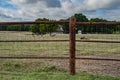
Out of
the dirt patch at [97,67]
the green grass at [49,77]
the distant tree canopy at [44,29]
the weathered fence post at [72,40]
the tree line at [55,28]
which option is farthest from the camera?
the dirt patch at [97,67]

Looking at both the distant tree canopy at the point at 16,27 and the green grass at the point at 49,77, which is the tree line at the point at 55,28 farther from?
the green grass at the point at 49,77

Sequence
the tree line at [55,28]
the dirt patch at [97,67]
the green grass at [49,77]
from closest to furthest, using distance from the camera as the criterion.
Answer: the green grass at [49,77] < the tree line at [55,28] < the dirt patch at [97,67]

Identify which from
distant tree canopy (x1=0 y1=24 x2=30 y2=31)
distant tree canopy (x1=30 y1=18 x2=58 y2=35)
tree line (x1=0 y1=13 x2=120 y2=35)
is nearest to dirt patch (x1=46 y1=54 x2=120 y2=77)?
tree line (x1=0 y1=13 x2=120 y2=35)

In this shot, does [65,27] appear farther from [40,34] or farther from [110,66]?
[110,66]

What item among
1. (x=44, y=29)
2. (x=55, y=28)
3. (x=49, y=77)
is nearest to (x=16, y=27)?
(x=44, y=29)

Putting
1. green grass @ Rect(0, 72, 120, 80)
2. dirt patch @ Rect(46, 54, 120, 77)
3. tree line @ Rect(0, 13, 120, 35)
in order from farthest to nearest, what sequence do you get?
dirt patch @ Rect(46, 54, 120, 77), tree line @ Rect(0, 13, 120, 35), green grass @ Rect(0, 72, 120, 80)

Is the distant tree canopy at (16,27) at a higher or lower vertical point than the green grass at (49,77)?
higher

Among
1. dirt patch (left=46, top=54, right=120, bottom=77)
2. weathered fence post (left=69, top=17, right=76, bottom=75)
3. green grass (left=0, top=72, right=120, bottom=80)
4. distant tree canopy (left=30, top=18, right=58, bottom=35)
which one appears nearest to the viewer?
green grass (left=0, top=72, right=120, bottom=80)

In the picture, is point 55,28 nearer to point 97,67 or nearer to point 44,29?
point 44,29

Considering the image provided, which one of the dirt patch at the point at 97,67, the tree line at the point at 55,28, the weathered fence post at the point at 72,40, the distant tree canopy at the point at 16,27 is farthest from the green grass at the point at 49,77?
the distant tree canopy at the point at 16,27

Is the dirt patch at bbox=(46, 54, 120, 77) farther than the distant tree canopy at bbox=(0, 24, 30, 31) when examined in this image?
Yes


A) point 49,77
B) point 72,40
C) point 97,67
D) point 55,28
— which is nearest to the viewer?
point 49,77

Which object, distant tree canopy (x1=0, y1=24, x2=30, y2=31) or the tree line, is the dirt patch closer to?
the tree line

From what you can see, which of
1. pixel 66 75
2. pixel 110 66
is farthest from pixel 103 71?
pixel 66 75
